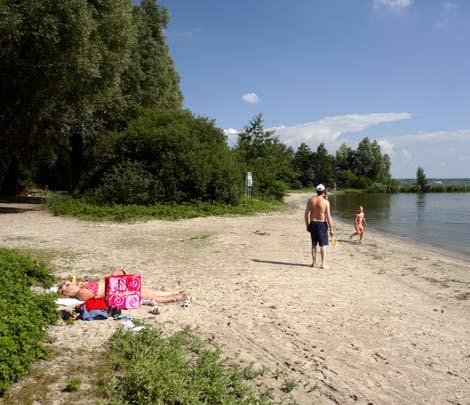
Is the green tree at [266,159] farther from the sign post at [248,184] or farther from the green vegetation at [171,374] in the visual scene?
the green vegetation at [171,374]

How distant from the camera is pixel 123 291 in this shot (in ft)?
20.2

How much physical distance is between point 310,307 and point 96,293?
10.9ft

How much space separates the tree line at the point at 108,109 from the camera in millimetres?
16500

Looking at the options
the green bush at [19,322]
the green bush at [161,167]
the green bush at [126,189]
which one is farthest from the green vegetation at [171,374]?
the green bush at [161,167]

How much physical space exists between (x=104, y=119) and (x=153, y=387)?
24.8 meters

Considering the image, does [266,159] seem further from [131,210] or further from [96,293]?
[96,293]

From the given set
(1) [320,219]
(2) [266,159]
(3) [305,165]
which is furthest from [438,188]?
(1) [320,219]

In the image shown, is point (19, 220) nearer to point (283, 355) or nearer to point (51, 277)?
point (51, 277)

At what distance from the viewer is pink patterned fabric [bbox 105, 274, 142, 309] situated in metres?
6.04

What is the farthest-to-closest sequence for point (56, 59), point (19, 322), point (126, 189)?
point (126, 189)
point (56, 59)
point (19, 322)

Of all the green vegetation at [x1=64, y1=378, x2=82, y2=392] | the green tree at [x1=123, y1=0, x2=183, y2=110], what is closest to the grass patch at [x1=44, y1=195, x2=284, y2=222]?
the green tree at [x1=123, y1=0, x2=183, y2=110]

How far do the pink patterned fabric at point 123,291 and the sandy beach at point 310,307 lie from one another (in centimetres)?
21

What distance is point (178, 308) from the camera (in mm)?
6418

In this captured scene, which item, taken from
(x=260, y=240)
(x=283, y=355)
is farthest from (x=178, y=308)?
(x=260, y=240)
